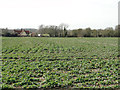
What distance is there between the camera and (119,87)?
6.36m

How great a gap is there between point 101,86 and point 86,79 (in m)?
0.96

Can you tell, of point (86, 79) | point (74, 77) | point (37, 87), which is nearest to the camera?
point (37, 87)

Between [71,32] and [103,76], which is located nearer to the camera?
[103,76]

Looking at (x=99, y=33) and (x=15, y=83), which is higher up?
(x=99, y=33)

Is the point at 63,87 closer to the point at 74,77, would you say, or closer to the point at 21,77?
the point at 74,77

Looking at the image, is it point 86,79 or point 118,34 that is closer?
point 86,79

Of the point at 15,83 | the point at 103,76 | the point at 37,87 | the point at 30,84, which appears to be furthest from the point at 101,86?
the point at 15,83

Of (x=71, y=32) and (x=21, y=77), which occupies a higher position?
(x=71, y=32)

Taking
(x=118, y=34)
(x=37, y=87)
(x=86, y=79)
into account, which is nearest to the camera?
(x=37, y=87)

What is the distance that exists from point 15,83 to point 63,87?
2.39 meters

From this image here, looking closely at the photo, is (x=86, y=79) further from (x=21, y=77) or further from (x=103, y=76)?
(x=21, y=77)

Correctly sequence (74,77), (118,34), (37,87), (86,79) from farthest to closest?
(118,34)
(74,77)
(86,79)
(37,87)

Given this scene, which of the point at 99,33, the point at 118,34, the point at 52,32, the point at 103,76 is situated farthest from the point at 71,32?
the point at 103,76

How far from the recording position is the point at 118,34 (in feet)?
243
